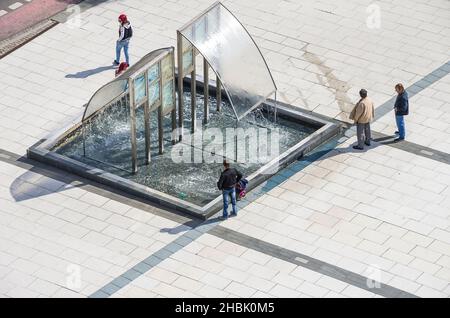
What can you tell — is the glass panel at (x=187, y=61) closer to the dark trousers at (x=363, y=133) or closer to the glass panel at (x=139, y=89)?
the glass panel at (x=139, y=89)

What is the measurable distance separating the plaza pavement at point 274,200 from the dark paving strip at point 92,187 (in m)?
0.04

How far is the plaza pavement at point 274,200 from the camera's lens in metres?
25.0

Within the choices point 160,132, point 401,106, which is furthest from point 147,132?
point 401,106

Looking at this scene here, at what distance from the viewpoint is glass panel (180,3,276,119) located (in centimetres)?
2767

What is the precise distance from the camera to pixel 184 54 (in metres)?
28.5

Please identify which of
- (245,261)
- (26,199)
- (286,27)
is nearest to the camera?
A: (245,261)

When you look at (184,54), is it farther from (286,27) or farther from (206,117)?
(286,27)

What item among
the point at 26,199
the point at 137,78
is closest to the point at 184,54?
the point at 137,78

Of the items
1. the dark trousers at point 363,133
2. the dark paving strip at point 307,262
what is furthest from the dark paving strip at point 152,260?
the dark trousers at point 363,133

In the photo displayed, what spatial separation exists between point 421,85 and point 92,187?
8863 mm

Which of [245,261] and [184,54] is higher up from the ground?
[184,54]

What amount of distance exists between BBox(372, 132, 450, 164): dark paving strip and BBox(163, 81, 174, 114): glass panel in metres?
4.73
